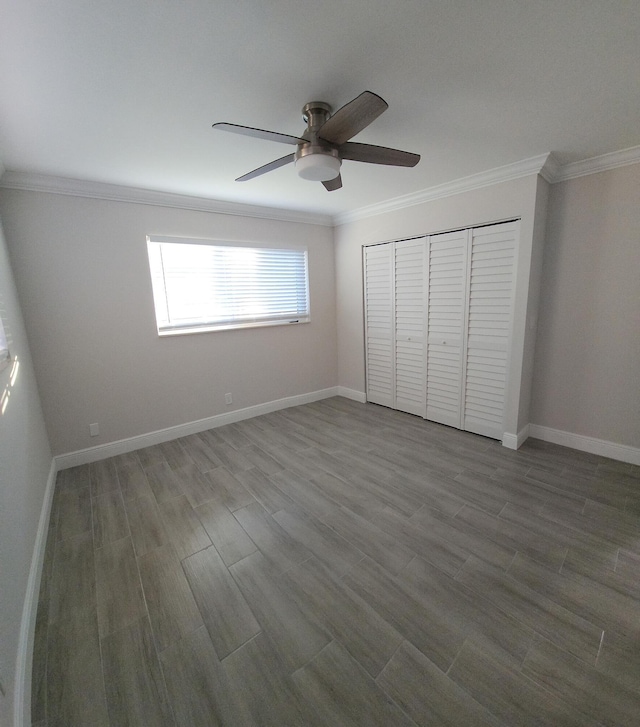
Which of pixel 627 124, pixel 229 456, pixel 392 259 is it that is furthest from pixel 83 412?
pixel 627 124

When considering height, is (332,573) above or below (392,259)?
below

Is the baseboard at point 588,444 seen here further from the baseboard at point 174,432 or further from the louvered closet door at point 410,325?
the baseboard at point 174,432

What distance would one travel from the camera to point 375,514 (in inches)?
83.6

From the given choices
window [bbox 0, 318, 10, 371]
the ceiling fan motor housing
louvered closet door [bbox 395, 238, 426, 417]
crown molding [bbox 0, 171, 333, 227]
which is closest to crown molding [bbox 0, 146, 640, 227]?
crown molding [bbox 0, 171, 333, 227]

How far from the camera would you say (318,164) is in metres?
1.63

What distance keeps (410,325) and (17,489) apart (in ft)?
11.4

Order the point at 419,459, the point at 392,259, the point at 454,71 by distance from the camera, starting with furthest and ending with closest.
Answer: the point at 392,259
the point at 419,459
the point at 454,71

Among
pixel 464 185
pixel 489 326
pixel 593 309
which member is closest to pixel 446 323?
pixel 489 326

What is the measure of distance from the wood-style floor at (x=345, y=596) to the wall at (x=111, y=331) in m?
0.69

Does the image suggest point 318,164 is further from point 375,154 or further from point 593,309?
point 593,309

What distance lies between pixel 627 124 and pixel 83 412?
463 centimetres

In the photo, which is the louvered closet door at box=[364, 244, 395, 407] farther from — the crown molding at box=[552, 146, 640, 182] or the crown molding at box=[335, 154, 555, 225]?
the crown molding at box=[552, 146, 640, 182]

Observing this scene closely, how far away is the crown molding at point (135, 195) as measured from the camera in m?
2.44

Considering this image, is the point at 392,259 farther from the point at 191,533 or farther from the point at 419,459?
the point at 191,533
